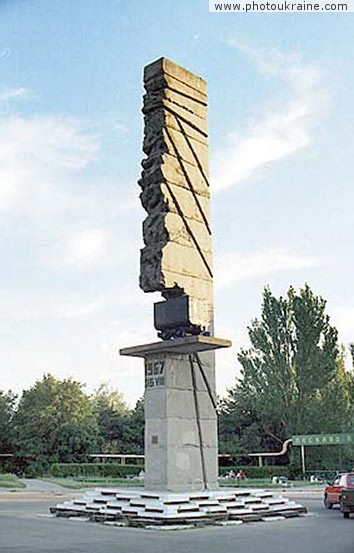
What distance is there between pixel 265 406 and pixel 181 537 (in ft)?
97.8

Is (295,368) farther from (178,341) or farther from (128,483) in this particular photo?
(178,341)

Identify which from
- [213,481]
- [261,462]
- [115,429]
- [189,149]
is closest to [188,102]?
[189,149]

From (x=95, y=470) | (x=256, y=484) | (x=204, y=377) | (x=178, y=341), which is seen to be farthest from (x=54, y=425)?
(x=178, y=341)

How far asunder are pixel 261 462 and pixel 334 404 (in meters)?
5.78

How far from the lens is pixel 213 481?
1661 cm

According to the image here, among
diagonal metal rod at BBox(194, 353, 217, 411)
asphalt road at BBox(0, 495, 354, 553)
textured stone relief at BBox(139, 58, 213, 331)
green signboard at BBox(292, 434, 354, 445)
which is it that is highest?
textured stone relief at BBox(139, 58, 213, 331)

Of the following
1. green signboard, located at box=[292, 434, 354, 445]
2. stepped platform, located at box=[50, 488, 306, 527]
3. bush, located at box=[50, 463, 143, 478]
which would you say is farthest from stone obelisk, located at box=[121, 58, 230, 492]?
bush, located at box=[50, 463, 143, 478]

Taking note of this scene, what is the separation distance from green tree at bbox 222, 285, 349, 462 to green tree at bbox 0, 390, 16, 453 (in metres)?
14.2

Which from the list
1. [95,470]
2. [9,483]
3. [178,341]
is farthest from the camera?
[95,470]

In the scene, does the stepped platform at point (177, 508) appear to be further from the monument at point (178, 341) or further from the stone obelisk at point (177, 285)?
the stone obelisk at point (177, 285)

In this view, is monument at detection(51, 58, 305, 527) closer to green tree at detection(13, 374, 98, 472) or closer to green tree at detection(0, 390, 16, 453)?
green tree at detection(13, 374, 98, 472)

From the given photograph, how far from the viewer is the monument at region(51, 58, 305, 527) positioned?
15281 mm

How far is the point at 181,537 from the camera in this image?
39.6ft

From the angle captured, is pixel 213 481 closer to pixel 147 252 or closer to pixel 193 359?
pixel 193 359
